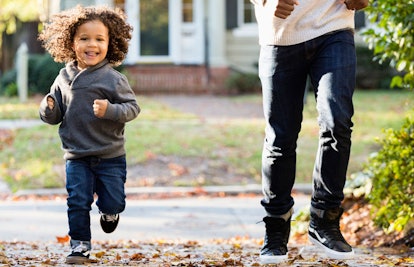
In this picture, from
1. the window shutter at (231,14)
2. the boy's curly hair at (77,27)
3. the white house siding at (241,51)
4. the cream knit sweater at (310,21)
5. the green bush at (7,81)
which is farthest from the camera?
the white house siding at (241,51)

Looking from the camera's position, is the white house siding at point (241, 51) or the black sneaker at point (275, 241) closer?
the black sneaker at point (275, 241)

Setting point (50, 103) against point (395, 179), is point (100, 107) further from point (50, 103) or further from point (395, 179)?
point (395, 179)

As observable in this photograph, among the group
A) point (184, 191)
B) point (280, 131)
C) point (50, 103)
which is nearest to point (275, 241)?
point (280, 131)

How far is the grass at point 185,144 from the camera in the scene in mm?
11484

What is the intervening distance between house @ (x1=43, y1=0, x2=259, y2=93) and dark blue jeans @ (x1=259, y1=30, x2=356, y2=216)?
18.2m

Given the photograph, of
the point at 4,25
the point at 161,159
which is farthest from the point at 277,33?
the point at 4,25

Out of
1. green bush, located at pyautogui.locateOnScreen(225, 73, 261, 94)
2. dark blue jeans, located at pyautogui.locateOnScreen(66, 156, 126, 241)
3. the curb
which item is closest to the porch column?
green bush, located at pyautogui.locateOnScreen(225, 73, 261, 94)

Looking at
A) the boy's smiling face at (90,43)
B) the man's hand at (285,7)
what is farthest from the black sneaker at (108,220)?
the man's hand at (285,7)

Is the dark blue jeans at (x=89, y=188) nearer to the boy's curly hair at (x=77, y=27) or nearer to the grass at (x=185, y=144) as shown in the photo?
the boy's curly hair at (x=77, y=27)

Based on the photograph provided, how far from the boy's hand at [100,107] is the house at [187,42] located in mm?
18092

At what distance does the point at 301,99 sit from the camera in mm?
4660

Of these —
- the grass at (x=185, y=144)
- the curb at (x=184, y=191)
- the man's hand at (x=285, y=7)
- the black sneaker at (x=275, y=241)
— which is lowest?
the curb at (x=184, y=191)

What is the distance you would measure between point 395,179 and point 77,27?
2501 millimetres

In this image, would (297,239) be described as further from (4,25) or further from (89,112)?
(4,25)
